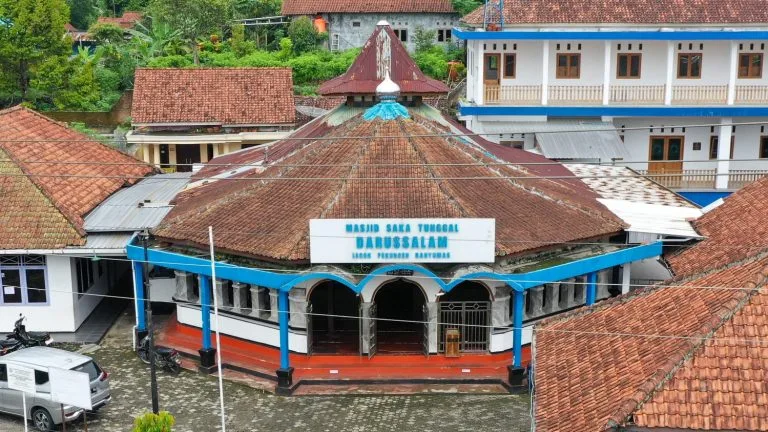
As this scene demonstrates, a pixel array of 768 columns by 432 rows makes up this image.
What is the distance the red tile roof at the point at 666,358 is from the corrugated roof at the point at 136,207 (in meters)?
15.1

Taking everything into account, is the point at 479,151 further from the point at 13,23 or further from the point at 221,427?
the point at 13,23

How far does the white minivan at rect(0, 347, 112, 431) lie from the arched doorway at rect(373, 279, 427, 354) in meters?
8.02

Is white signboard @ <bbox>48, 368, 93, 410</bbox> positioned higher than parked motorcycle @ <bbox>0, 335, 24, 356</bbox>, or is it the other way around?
white signboard @ <bbox>48, 368, 93, 410</bbox>

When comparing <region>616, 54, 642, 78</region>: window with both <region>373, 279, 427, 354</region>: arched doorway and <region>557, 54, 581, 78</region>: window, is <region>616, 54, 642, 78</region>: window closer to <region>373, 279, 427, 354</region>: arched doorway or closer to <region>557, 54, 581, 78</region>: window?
<region>557, 54, 581, 78</region>: window

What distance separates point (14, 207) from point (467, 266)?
13961 mm

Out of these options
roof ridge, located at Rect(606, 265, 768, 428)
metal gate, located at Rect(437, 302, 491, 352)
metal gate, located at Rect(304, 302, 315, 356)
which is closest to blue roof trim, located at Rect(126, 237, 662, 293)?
metal gate, located at Rect(304, 302, 315, 356)

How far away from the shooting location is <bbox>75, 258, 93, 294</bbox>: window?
1156 inches

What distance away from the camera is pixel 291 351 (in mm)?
26797

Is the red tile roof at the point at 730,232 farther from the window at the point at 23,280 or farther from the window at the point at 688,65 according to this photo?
the window at the point at 23,280

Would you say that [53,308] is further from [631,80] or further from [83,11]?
[83,11]

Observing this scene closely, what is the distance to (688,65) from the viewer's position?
41312 mm

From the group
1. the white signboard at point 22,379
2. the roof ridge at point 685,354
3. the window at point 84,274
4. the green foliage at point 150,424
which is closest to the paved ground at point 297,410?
the white signboard at point 22,379

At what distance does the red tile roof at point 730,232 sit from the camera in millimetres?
22797

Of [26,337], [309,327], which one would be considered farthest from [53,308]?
[309,327]
